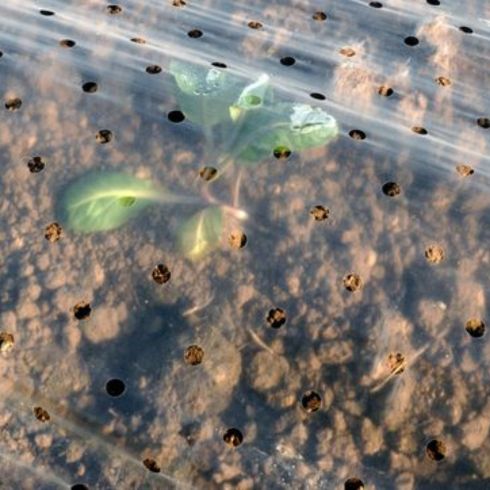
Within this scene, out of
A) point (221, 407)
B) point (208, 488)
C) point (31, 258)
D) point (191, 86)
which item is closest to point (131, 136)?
point (191, 86)

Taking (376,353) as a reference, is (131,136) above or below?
above

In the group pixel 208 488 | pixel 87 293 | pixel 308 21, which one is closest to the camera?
pixel 208 488

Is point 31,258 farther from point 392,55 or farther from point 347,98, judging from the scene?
point 392,55

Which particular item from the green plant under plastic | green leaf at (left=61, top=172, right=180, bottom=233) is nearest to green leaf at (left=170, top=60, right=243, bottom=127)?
the green plant under plastic

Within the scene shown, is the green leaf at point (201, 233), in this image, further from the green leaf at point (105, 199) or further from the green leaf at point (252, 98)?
the green leaf at point (252, 98)

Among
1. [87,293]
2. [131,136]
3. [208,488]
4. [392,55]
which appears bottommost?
[208,488]

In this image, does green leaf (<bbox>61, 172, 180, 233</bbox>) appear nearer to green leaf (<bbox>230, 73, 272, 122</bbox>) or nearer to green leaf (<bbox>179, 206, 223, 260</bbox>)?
green leaf (<bbox>179, 206, 223, 260</bbox>)

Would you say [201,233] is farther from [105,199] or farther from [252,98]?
[252,98]

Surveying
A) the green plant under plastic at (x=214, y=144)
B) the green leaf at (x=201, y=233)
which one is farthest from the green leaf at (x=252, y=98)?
the green leaf at (x=201, y=233)
